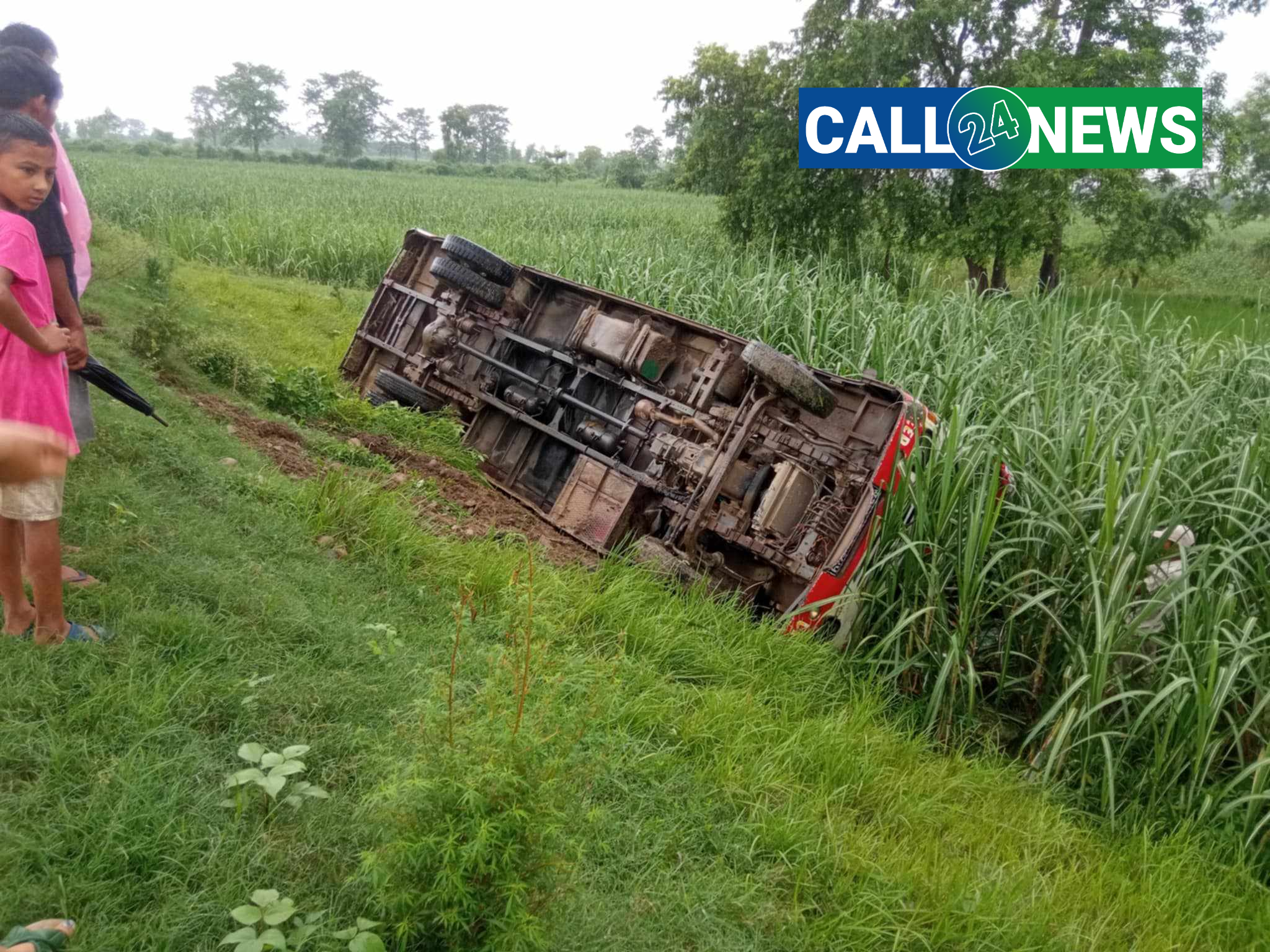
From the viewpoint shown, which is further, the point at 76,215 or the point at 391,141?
the point at 391,141

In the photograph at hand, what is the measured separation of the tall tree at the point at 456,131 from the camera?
78731mm

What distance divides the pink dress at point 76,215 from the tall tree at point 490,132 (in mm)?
88984

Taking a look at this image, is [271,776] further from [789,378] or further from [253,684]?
[789,378]

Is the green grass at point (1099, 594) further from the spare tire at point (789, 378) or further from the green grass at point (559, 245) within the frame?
the green grass at point (559, 245)

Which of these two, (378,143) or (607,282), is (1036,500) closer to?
(607,282)

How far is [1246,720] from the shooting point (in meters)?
3.80

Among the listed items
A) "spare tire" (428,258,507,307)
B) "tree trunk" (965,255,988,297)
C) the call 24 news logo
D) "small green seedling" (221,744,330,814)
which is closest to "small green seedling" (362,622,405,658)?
"small green seedling" (221,744,330,814)

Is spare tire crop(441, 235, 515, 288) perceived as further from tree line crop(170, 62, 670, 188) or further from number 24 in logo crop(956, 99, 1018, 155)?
tree line crop(170, 62, 670, 188)

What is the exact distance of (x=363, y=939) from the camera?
206cm

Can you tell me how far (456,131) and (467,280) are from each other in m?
80.7

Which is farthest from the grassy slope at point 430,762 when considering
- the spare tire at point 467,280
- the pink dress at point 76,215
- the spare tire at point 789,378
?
the spare tire at point 467,280

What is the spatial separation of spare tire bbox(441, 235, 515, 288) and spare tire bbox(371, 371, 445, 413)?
3.49 ft

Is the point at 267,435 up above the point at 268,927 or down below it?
A: above

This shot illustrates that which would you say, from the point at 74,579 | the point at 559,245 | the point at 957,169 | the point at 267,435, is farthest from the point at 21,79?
the point at 957,169
